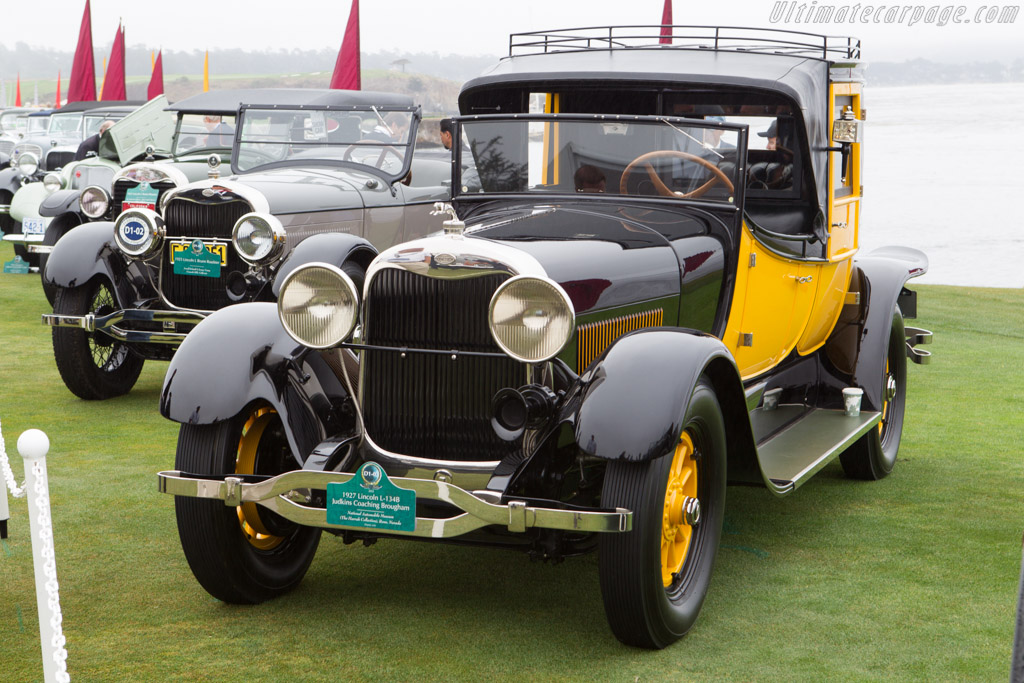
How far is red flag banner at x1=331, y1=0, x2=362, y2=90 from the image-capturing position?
13438 mm

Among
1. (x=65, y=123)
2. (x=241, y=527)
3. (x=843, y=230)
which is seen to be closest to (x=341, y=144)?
(x=843, y=230)

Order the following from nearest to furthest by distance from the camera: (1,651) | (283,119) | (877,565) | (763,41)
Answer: (1,651), (877,565), (763,41), (283,119)

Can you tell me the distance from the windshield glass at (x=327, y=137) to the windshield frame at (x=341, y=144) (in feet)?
0.04

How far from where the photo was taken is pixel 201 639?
3.42 metres

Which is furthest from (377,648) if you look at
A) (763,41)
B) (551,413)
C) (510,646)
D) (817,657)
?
(763,41)

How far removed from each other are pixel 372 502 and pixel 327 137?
20.3 ft

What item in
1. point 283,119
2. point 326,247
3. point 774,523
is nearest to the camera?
point 774,523

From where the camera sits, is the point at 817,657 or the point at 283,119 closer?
the point at 817,657

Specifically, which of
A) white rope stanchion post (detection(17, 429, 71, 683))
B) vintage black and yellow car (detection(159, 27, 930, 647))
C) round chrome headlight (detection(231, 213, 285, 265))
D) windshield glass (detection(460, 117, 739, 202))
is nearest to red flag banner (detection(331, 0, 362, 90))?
round chrome headlight (detection(231, 213, 285, 265))

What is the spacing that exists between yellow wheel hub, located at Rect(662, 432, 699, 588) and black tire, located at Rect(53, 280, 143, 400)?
4.35 meters

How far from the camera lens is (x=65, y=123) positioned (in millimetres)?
18250

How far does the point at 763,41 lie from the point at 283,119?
15.8ft

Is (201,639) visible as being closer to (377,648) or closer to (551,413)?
(377,648)

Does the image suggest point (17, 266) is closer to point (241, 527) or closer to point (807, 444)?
point (241, 527)
